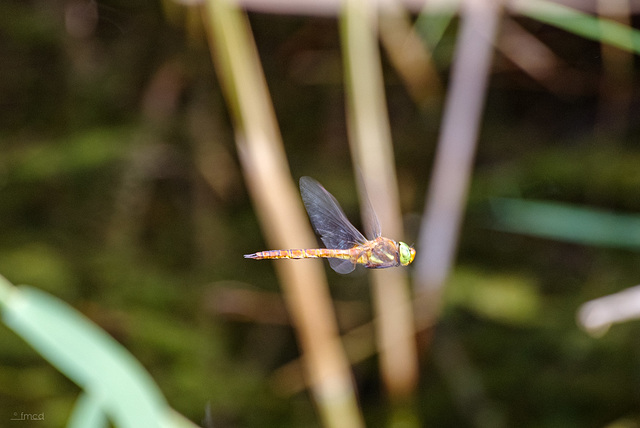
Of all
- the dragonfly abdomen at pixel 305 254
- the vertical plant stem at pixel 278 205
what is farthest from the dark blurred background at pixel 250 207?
the dragonfly abdomen at pixel 305 254

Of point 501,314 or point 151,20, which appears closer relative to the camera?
point 501,314

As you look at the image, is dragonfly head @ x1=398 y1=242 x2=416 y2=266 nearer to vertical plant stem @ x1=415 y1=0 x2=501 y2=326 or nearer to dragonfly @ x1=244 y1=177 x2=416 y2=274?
dragonfly @ x1=244 y1=177 x2=416 y2=274

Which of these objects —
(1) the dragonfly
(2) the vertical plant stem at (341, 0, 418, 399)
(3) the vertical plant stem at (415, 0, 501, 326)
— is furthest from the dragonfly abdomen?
(3) the vertical plant stem at (415, 0, 501, 326)

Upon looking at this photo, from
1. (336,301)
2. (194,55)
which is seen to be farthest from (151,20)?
(336,301)

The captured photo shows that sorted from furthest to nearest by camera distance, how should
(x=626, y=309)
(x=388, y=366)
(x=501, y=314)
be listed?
(x=501, y=314), (x=388, y=366), (x=626, y=309)

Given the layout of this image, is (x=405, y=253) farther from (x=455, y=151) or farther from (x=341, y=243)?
(x=455, y=151)

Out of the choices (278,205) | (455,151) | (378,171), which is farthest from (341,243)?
(455,151)

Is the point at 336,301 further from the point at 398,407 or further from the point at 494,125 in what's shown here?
the point at 494,125
